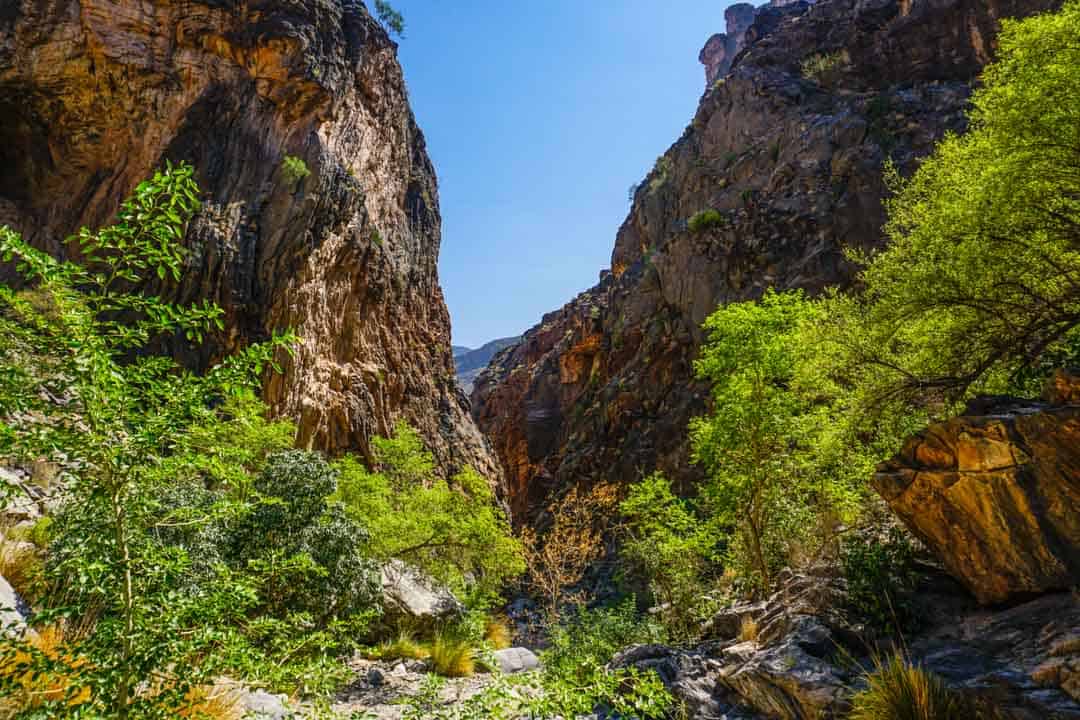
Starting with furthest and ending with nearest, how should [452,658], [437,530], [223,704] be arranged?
[437,530] < [452,658] < [223,704]

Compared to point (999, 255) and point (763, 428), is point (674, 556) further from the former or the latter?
point (999, 255)

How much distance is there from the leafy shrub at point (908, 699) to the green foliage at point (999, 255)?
4597 millimetres

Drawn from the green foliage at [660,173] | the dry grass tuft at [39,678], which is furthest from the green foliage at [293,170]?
the green foliage at [660,173]

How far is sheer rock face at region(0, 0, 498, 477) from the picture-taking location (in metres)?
21.8

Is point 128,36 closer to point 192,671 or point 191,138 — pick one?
point 191,138

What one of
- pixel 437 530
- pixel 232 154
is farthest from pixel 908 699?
pixel 232 154

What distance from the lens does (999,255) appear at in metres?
7.48

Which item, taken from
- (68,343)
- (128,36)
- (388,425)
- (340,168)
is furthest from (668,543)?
(128,36)

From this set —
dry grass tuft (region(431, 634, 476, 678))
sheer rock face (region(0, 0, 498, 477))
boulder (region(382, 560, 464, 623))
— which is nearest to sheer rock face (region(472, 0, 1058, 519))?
sheer rock face (region(0, 0, 498, 477))

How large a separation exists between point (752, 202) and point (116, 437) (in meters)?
39.4

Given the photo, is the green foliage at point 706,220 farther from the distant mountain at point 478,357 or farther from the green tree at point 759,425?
the distant mountain at point 478,357

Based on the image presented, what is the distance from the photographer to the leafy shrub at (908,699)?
498cm

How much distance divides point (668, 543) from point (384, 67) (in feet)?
108

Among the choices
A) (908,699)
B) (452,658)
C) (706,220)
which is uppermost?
(706,220)
